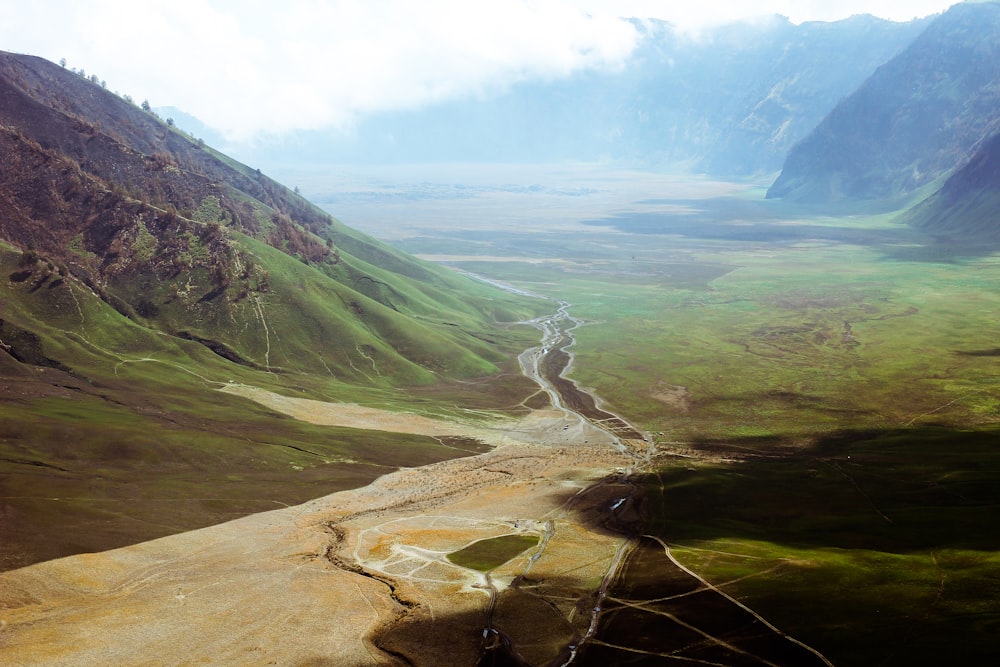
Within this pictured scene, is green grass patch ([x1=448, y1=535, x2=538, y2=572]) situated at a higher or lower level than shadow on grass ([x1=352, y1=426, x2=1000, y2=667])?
lower

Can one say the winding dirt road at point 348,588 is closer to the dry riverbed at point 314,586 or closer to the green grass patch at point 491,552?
the dry riverbed at point 314,586

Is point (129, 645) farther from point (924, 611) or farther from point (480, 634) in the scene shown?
point (924, 611)

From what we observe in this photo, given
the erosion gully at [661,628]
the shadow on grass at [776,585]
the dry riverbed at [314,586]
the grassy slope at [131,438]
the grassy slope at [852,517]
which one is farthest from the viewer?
the grassy slope at [131,438]

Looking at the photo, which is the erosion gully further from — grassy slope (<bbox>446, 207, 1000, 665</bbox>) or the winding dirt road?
grassy slope (<bbox>446, 207, 1000, 665</bbox>)

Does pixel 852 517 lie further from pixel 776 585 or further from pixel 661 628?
pixel 661 628

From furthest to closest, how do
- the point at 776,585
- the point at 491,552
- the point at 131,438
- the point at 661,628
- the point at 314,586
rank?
the point at 131,438 → the point at 491,552 → the point at 314,586 → the point at 776,585 → the point at 661,628

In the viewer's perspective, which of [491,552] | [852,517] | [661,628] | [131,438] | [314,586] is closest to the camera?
[661,628]

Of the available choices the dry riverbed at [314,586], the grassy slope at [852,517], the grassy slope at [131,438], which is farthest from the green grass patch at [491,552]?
the grassy slope at [131,438]

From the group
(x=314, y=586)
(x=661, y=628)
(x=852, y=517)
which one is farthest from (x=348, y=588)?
(x=852, y=517)

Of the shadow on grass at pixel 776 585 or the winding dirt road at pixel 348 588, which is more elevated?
the shadow on grass at pixel 776 585

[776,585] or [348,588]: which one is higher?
[776,585]

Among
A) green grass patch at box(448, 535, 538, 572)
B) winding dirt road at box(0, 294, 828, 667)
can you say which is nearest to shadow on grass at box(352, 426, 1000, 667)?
winding dirt road at box(0, 294, 828, 667)
